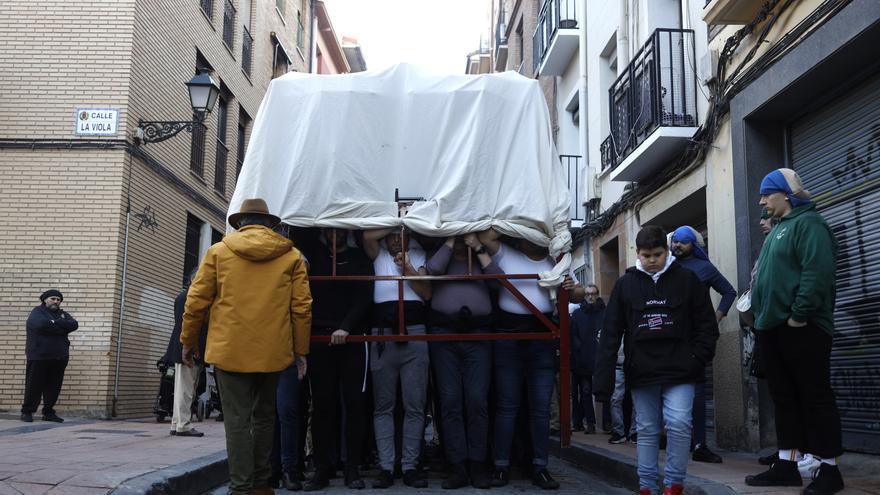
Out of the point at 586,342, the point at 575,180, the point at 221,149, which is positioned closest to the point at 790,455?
the point at 586,342

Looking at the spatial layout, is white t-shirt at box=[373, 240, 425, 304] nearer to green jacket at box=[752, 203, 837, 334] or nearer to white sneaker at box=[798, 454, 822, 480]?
green jacket at box=[752, 203, 837, 334]

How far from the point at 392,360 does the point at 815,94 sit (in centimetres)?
432

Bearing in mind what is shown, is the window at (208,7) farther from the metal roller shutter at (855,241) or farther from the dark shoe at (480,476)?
the dark shoe at (480,476)

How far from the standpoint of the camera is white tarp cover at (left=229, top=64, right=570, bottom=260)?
642cm

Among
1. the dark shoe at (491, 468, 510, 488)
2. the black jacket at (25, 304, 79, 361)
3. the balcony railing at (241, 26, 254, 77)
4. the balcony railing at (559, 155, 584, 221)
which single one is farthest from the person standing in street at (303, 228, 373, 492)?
the balcony railing at (241, 26, 254, 77)

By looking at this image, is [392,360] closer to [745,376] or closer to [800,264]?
[800,264]

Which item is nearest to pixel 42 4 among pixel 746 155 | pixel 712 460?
pixel 746 155

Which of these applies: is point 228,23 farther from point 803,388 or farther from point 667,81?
point 803,388

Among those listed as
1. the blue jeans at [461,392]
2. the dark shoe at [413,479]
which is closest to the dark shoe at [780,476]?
the blue jeans at [461,392]

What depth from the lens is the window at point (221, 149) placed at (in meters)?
18.3

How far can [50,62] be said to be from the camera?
12.7 m

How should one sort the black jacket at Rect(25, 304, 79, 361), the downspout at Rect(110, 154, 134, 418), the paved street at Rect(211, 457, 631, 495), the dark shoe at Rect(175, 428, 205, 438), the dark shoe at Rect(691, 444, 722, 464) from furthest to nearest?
the downspout at Rect(110, 154, 134, 418), the black jacket at Rect(25, 304, 79, 361), the dark shoe at Rect(175, 428, 205, 438), the dark shoe at Rect(691, 444, 722, 464), the paved street at Rect(211, 457, 631, 495)

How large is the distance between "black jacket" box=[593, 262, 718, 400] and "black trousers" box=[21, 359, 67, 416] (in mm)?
7780

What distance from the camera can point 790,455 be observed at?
534 cm
